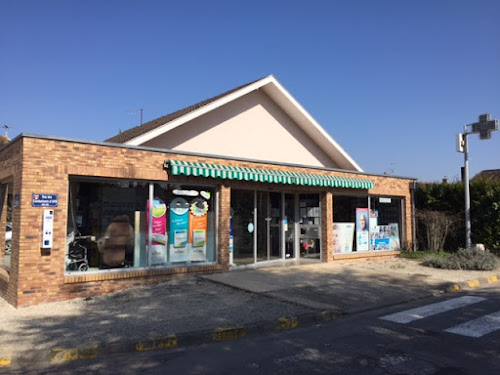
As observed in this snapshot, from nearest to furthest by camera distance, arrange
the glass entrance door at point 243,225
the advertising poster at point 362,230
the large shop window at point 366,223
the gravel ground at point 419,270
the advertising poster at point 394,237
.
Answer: the gravel ground at point 419,270 → the glass entrance door at point 243,225 → the large shop window at point 366,223 → the advertising poster at point 362,230 → the advertising poster at point 394,237

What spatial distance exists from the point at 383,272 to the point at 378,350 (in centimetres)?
709

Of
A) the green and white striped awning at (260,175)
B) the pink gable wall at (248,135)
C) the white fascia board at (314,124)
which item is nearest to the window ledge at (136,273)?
the green and white striped awning at (260,175)

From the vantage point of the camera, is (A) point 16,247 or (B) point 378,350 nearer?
(B) point 378,350

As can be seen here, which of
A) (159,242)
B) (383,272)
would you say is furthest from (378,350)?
(383,272)

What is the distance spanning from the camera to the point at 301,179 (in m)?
12.6

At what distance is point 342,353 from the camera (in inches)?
212

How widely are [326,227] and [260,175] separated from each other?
3.69 m

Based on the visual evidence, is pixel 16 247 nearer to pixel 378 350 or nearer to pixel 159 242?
pixel 159 242

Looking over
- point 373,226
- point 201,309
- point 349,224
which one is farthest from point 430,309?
point 373,226

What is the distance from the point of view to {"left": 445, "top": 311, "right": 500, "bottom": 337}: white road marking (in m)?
6.20

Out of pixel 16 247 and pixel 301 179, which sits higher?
pixel 301 179

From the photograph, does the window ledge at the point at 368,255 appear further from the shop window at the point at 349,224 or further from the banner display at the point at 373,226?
the banner display at the point at 373,226

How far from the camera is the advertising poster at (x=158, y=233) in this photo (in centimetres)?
1017

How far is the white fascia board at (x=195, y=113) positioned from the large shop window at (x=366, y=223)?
190 inches
